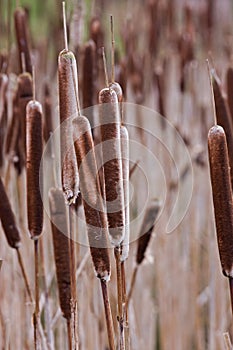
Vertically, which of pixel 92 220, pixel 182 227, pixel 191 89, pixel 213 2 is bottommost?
pixel 92 220

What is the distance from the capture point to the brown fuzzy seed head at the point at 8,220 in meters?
0.91

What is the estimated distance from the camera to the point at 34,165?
0.85 meters

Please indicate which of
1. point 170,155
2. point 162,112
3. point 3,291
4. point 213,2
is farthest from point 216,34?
point 3,291

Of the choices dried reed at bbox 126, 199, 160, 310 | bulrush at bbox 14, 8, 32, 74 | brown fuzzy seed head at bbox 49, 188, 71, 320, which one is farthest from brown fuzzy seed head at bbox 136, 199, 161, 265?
bulrush at bbox 14, 8, 32, 74

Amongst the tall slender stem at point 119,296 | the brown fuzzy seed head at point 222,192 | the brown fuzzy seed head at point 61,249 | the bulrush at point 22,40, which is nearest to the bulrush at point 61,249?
the brown fuzzy seed head at point 61,249

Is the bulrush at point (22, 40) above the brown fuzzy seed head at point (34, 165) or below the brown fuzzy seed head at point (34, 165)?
above

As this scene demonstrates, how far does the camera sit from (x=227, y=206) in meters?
0.75

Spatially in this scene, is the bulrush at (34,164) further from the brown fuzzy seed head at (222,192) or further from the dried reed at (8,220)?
the brown fuzzy seed head at (222,192)

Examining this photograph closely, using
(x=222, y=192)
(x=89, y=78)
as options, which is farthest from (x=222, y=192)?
(x=89, y=78)

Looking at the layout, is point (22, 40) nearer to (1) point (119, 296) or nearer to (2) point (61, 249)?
(2) point (61, 249)

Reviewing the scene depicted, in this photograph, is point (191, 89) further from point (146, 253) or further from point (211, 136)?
point (211, 136)

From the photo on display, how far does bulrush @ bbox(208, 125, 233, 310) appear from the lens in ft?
2.42

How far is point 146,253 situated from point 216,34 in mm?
1898

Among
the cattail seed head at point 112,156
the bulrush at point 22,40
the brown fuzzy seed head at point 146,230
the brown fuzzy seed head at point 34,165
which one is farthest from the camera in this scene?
the bulrush at point 22,40
